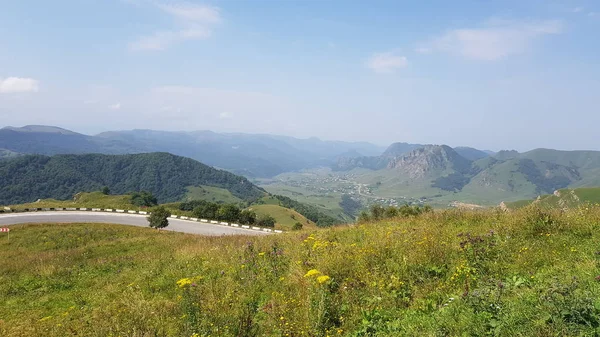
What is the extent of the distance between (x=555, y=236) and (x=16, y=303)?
60.3ft

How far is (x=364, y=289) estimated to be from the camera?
25.3ft

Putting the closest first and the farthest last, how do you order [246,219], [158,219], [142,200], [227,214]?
[158,219]
[227,214]
[246,219]
[142,200]

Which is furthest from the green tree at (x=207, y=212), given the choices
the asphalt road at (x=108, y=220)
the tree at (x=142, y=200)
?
the tree at (x=142, y=200)

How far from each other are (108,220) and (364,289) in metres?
51.2

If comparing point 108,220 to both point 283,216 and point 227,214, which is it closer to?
point 227,214

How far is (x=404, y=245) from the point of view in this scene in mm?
9500

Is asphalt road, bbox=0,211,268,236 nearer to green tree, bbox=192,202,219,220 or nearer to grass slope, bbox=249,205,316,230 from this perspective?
green tree, bbox=192,202,219,220

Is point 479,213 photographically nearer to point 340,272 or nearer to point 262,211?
point 340,272

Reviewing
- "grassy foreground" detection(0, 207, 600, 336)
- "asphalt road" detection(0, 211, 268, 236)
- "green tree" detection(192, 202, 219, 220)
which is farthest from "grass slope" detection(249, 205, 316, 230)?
"grassy foreground" detection(0, 207, 600, 336)

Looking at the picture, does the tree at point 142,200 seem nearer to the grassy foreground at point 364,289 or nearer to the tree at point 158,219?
the tree at point 158,219

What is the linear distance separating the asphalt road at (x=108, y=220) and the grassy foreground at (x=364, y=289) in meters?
31.2

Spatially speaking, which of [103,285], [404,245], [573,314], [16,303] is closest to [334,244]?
[404,245]

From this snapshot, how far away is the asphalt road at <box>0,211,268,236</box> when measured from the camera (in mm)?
44206

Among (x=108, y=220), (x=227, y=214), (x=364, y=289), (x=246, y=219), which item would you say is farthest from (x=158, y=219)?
(x=364, y=289)
